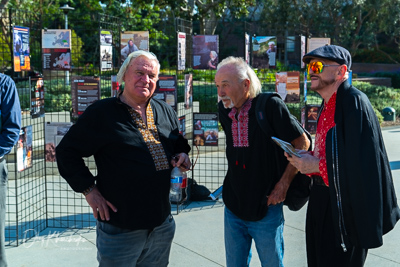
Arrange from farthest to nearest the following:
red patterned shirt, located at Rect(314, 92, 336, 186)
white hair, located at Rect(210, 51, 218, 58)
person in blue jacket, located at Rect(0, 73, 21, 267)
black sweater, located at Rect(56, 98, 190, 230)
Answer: white hair, located at Rect(210, 51, 218, 58) < person in blue jacket, located at Rect(0, 73, 21, 267) < black sweater, located at Rect(56, 98, 190, 230) < red patterned shirt, located at Rect(314, 92, 336, 186)

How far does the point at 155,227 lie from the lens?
310cm

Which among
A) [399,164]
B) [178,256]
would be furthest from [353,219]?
[399,164]

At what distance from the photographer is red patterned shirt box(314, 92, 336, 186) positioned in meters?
2.83

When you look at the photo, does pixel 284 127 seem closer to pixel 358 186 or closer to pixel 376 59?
pixel 358 186

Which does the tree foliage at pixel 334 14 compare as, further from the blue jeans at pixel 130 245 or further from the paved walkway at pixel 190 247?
the blue jeans at pixel 130 245

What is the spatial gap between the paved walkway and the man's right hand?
1866mm

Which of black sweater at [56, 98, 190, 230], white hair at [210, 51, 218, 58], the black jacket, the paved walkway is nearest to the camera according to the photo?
the black jacket

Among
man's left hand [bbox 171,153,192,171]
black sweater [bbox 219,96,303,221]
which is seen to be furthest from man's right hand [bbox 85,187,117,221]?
black sweater [bbox 219,96,303,221]

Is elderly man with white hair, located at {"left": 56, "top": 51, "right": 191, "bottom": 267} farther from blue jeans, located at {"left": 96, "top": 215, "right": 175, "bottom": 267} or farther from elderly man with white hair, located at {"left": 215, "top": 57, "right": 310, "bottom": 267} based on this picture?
elderly man with white hair, located at {"left": 215, "top": 57, "right": 310, "bottom": 267}

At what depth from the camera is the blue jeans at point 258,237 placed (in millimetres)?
A: 3271

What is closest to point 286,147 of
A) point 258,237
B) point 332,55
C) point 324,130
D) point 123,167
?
point 324,130

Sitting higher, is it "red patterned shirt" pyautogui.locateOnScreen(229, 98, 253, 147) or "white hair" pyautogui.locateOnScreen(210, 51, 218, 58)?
"white hair" pyautogui.locateOnScreen(210, 51, 218, 58)

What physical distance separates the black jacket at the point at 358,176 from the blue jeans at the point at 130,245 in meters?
1.08

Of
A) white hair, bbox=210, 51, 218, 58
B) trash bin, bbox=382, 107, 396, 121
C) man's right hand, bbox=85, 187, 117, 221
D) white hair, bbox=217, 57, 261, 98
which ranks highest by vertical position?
white hair, bbox=210, 51, 218, 58
